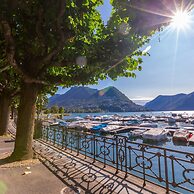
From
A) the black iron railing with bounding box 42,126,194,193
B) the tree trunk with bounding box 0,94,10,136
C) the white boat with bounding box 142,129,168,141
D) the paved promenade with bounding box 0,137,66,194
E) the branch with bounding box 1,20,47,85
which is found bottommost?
the white boat with bounding box 142,129,168,141

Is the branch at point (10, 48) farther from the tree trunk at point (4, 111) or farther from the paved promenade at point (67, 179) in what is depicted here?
the tree trunk at point (4, 111)

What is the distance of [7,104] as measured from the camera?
16.1 meters

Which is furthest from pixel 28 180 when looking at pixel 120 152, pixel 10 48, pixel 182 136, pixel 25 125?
pixel 182 136

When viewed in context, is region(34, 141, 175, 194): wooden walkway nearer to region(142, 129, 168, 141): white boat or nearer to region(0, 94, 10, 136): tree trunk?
region(0, 94, 10, 136): tree trunk

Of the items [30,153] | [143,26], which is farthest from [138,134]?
[143,26]

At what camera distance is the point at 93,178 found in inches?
250

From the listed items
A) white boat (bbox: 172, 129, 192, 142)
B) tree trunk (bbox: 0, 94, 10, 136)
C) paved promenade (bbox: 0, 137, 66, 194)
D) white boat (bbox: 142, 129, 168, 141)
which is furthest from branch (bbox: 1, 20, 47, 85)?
white boat (bbox: 172, 129, 192, 142)

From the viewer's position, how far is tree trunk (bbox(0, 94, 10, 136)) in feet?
52.0

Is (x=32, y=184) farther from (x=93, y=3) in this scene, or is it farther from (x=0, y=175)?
(x=93, y=3)

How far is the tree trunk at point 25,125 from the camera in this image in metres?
8.52

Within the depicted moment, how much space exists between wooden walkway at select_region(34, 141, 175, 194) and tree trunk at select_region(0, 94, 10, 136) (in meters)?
8.84

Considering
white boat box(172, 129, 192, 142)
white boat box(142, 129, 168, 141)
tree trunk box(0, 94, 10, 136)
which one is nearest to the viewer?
tree trunk box(0, 94, 10, 136)

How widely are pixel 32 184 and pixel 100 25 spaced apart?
277 inches

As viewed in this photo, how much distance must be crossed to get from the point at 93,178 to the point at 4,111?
1252 cm
